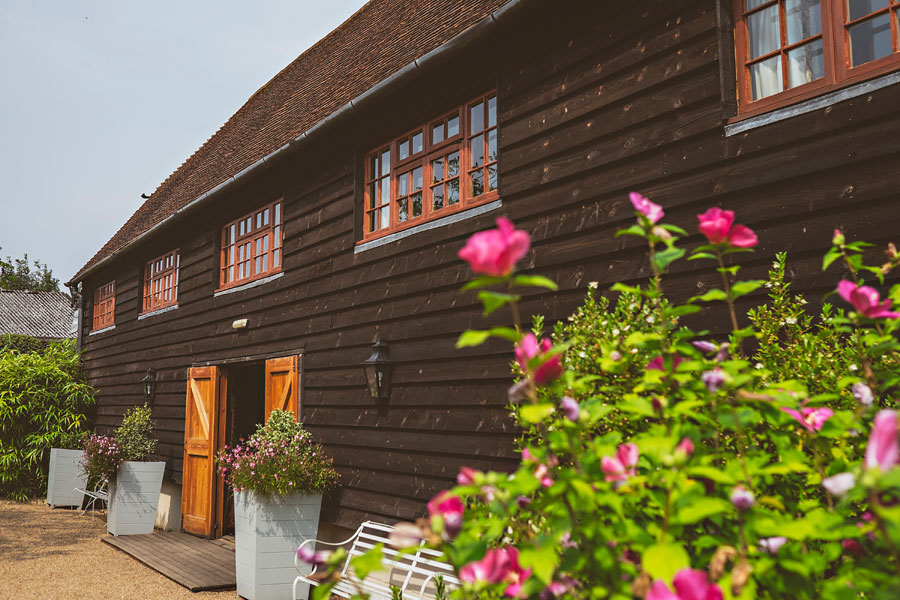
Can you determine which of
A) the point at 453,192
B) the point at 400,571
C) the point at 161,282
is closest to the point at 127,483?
the point at 161,282

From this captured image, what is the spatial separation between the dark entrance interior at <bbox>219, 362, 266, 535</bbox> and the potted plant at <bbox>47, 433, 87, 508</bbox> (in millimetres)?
4503

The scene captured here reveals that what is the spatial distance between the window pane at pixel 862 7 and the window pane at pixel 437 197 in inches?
121

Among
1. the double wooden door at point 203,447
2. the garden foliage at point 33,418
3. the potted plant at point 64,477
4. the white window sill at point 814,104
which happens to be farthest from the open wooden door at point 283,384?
the garden foliage at point 33,418

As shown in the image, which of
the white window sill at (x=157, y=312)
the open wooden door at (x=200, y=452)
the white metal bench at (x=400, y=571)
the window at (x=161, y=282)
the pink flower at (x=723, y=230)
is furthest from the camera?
the window at (x=161, y=282)

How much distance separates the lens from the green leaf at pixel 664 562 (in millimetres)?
1181

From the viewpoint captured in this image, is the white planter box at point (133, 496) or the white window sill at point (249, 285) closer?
the white window sill at point (249, 285)

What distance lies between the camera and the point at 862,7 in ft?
10.1

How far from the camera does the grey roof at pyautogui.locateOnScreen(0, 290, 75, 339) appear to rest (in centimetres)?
3084

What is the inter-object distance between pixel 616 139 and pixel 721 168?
2.49ft

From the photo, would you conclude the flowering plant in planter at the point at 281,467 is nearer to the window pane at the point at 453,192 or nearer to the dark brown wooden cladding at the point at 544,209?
the dark brown wooden cladding at the point at 544,209

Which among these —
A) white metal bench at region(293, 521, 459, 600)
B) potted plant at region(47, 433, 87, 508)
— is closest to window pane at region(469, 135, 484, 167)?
white metal bench at region(293, 521, 459, 600)

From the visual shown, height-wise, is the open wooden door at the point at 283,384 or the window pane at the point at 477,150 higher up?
the window pane at the point at 477,150

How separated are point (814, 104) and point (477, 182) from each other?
2506 mm

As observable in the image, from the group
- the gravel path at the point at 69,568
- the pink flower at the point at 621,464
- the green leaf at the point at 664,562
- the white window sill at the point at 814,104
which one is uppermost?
the white window sill at the point at 814,104
